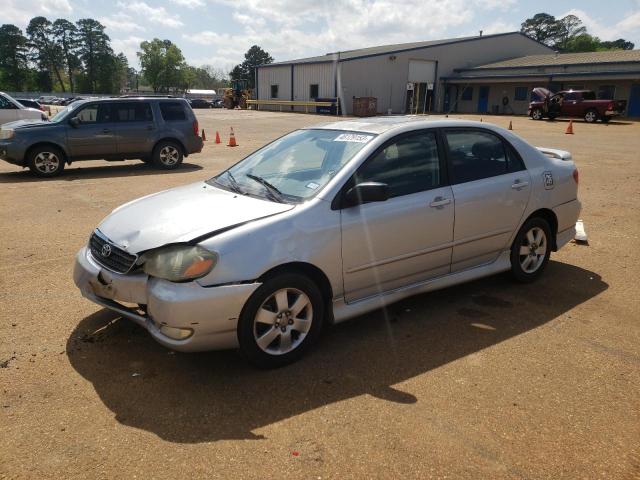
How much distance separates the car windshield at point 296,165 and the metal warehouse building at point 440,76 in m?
36.1

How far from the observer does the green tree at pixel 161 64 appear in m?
103

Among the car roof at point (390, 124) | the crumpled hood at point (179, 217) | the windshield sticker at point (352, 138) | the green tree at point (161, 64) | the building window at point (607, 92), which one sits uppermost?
the green tree at point (161, 64)

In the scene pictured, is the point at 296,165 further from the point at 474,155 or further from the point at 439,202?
the point at 474,155

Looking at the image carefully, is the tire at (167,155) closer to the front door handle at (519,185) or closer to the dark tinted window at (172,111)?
the dark tinted window at (172,111)

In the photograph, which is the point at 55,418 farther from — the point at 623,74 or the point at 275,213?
the point at 623,74

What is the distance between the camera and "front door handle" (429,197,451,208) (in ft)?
13.1

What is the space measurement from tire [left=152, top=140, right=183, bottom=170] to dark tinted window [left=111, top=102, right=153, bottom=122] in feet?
2.29

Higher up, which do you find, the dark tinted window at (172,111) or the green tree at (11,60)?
the green tree at (11,60)

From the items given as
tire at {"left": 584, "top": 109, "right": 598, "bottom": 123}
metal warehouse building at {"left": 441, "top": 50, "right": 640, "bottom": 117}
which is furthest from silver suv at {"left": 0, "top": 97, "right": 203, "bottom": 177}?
tire at {"left": 584, "top": 109, "right": 598, "bottom": 123}

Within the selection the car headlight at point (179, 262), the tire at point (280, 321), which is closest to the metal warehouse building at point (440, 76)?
the tire at point (280, 321)

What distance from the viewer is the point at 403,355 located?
359cm

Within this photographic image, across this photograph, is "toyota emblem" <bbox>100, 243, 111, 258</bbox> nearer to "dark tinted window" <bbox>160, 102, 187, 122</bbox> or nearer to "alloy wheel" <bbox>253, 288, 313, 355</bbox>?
"alloy wheel" <bbox>253, 288, 313, 355</bbox>

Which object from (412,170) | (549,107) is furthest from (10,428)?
(549,107)

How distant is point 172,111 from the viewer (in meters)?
12.4
